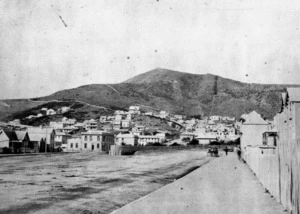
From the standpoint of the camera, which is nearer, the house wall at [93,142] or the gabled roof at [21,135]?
the gabled roof at [21,135]

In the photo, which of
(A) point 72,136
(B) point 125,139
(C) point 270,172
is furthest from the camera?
(A) point 72,136

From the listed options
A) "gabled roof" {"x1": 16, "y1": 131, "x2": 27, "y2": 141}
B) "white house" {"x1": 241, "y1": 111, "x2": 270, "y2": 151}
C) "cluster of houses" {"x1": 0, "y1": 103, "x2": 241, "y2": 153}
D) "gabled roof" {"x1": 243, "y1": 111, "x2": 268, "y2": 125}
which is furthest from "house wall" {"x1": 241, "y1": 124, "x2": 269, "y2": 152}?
"gabled roof" {"x1": 16, "y1": 131, "x2": 27, "y2": 141}

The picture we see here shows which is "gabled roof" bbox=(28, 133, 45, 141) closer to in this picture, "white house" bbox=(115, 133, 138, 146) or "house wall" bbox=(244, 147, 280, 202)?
"white house" bbox=(115, 133, 138, 146)

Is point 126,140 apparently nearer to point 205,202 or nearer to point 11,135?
point 11,135

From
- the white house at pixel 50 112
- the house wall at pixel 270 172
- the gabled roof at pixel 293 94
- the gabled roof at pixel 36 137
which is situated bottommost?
the house wall at pixel 270 172

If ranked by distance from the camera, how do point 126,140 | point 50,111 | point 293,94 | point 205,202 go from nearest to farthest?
point 205,202, point 293,94, point 126,140, point 50,111

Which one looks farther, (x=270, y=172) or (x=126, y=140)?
(x=126, y=140)

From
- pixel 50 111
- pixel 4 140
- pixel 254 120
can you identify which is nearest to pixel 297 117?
pixel 254 120

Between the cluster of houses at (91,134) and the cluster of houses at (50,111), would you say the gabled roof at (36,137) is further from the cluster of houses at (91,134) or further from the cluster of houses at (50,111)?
the cluster of houses at (50,111)

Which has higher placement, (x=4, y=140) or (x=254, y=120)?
(x=254, y=120)

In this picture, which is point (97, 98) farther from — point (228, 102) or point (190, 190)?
point (190, 190)

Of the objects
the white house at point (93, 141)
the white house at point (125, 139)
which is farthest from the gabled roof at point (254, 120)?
the white house at point (125, 139)
